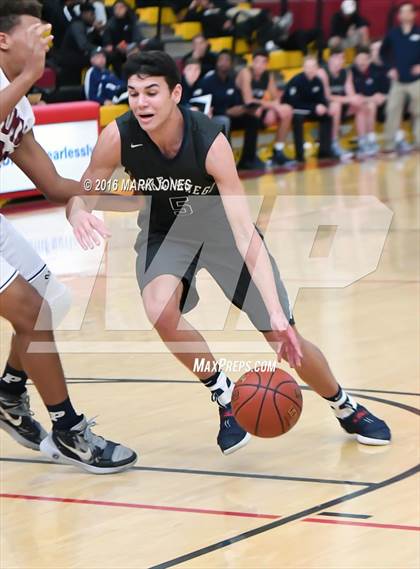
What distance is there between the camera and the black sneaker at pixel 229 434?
573cm

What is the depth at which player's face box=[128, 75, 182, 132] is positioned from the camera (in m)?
5.33

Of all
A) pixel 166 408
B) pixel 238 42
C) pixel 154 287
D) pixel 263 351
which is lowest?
pixel 238 42

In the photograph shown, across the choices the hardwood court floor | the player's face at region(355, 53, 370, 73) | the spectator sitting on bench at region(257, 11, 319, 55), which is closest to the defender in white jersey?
the hardwood court floor

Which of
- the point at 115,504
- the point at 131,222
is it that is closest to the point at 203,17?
the point at 131,222

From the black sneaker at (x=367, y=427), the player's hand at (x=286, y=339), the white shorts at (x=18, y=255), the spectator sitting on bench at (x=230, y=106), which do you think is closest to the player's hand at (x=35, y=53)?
the white shorts at (x=18, y=255)

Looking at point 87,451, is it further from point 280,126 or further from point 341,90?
point 341,90

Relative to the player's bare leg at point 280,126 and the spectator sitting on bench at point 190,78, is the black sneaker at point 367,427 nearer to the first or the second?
the spectator sitting on bench at point 190,78

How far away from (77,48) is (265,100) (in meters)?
3.09

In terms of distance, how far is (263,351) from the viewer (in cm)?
778

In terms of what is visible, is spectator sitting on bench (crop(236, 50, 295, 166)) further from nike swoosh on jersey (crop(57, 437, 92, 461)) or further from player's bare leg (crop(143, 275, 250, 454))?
nike swoosh on jersey (crop(57, 437, 92, 461))

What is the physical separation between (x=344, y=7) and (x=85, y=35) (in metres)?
6.52

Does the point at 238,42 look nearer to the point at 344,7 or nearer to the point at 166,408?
the point at 344,7

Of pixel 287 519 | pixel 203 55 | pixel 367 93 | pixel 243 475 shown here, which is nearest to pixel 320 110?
pixel 367 93

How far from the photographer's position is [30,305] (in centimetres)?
529
